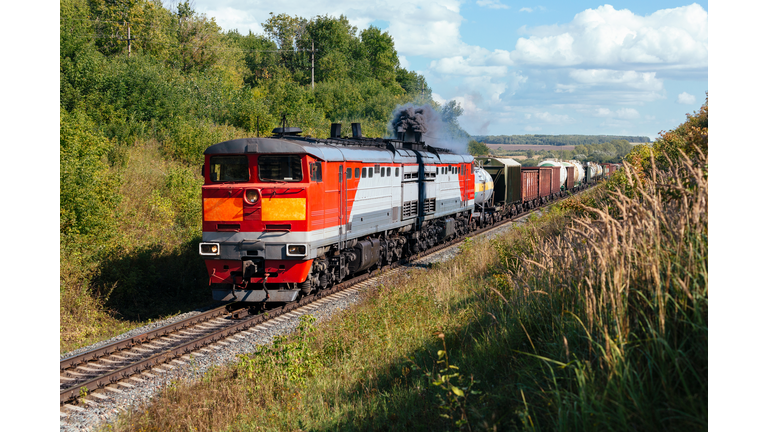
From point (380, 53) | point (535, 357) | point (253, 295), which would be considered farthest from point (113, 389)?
point (380, 53)

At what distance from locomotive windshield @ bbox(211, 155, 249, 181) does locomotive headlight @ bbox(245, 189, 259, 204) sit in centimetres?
46

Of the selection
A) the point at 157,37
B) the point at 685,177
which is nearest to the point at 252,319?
the point at 685,177

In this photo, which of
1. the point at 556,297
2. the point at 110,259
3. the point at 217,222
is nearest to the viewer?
the point at 556,297

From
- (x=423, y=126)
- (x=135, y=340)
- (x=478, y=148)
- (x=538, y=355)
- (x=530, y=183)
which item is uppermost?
(x=478, y=148)

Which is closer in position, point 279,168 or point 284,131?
point 279,168

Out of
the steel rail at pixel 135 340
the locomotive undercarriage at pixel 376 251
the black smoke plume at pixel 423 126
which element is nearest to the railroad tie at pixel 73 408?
the steel rail at pixel 135 340

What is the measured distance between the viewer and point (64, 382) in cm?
871

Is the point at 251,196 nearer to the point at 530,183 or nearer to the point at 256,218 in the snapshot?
the point at 256,218

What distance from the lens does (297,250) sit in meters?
12.2

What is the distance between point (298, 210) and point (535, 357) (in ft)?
24.6

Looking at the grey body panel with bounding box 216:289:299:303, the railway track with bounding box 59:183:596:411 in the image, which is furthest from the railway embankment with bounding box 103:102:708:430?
the grey body panel with bounding box 216:289:299:303

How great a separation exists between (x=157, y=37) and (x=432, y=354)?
3797 centimetres

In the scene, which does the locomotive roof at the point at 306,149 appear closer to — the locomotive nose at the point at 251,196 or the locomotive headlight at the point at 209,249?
the locomotive nose at the point at 251,196

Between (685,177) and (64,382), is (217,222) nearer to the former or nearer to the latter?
(64,382)
